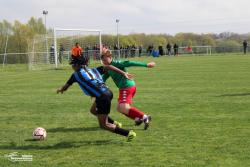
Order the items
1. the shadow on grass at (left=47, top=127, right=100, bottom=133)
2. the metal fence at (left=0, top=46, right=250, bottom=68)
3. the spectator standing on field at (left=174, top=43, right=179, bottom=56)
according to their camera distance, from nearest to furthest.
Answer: the shadow on grass at (left=47, top=127, right=100, bottom=133) < the metal fence at (left=0, top=46, right=250, bottom=68) < the spectator standing on field at (left=174, top=43, right=179, bottom=56)

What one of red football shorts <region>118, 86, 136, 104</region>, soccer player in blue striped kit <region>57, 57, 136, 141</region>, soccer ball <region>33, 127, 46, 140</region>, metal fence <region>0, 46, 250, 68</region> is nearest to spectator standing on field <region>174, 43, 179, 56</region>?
metal fence <region>0, 46, 250, 68</region>

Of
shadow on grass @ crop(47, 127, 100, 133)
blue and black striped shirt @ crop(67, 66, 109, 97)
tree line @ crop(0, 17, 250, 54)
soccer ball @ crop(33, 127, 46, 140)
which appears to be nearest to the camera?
blue and black striped shirt @ crop(67, 66, 109, 97)

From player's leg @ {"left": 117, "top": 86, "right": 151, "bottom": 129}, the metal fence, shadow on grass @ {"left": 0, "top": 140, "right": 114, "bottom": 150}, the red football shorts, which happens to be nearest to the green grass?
shadow on grass @ {"left": 0, "top": 140, "right": 114, "bottom": 150}

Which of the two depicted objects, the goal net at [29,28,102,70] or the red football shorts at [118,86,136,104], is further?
the goal net at [29,28,102,70]

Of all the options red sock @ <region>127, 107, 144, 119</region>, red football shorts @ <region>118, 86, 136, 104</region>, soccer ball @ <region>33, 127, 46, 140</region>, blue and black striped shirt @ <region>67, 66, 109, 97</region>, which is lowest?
soccer ball @ <region>33, 127, 46, 140</region>

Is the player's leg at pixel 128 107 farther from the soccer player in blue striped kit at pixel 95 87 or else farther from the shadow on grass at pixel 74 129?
the soccer player in blue striped kit at pixel 95 87

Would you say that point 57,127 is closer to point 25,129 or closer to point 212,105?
point 25,129

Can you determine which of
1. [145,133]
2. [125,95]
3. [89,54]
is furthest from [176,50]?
[145,133]

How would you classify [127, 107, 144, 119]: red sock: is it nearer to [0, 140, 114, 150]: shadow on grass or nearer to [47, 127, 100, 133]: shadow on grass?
[47, 127, 100, 133]: shadow on grass

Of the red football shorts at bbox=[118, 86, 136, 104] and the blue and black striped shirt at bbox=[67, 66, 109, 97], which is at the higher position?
the blue and black striped shirt at bbox=[67, 66, 109, 97]

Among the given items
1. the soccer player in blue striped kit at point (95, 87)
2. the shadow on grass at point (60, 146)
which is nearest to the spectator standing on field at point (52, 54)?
the shadow on grass at point (60, 146)

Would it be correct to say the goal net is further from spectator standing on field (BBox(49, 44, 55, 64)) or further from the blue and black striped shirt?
the blue and black striped shirt

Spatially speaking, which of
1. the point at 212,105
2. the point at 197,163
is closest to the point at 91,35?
the point at 212,105

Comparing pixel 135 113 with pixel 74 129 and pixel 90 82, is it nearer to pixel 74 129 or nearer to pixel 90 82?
pixel 74 129
